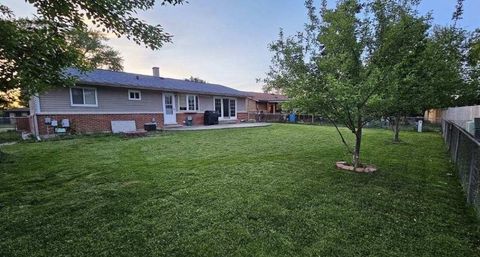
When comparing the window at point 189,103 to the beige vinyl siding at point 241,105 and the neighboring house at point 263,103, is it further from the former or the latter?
the neighboring house at point 263,103

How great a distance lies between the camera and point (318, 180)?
466cm

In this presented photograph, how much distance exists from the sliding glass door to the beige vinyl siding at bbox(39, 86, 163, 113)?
5.23 m

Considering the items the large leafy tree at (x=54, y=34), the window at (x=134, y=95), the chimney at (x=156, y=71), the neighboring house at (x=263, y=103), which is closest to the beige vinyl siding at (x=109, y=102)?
the window at (x=134, y=95)

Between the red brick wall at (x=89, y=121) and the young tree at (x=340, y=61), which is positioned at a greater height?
the young tree at (x=340, y=61)

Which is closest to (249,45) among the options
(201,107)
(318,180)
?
(201,107)

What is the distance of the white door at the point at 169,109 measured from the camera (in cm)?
1577

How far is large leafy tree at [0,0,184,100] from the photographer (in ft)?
10.7

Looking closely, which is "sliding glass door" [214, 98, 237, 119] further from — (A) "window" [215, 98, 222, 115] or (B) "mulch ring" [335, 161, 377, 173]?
(B) "mulch ring" [335, 161, 377, 173]

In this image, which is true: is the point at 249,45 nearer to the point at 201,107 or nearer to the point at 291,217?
the point at 201,107

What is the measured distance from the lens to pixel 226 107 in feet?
67.6

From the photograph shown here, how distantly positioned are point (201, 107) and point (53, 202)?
14.8 meters

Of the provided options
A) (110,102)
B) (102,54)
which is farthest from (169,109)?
(102,54)

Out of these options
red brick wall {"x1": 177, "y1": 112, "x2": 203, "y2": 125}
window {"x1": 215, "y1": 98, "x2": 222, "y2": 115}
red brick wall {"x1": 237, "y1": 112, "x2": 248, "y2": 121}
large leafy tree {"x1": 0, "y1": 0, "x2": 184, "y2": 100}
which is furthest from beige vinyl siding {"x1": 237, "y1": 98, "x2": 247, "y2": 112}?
large leafy tree {"x1": 0, "y1": 0, "x2": 184, "y2": 100}

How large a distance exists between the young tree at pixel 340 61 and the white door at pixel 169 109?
11.4m
